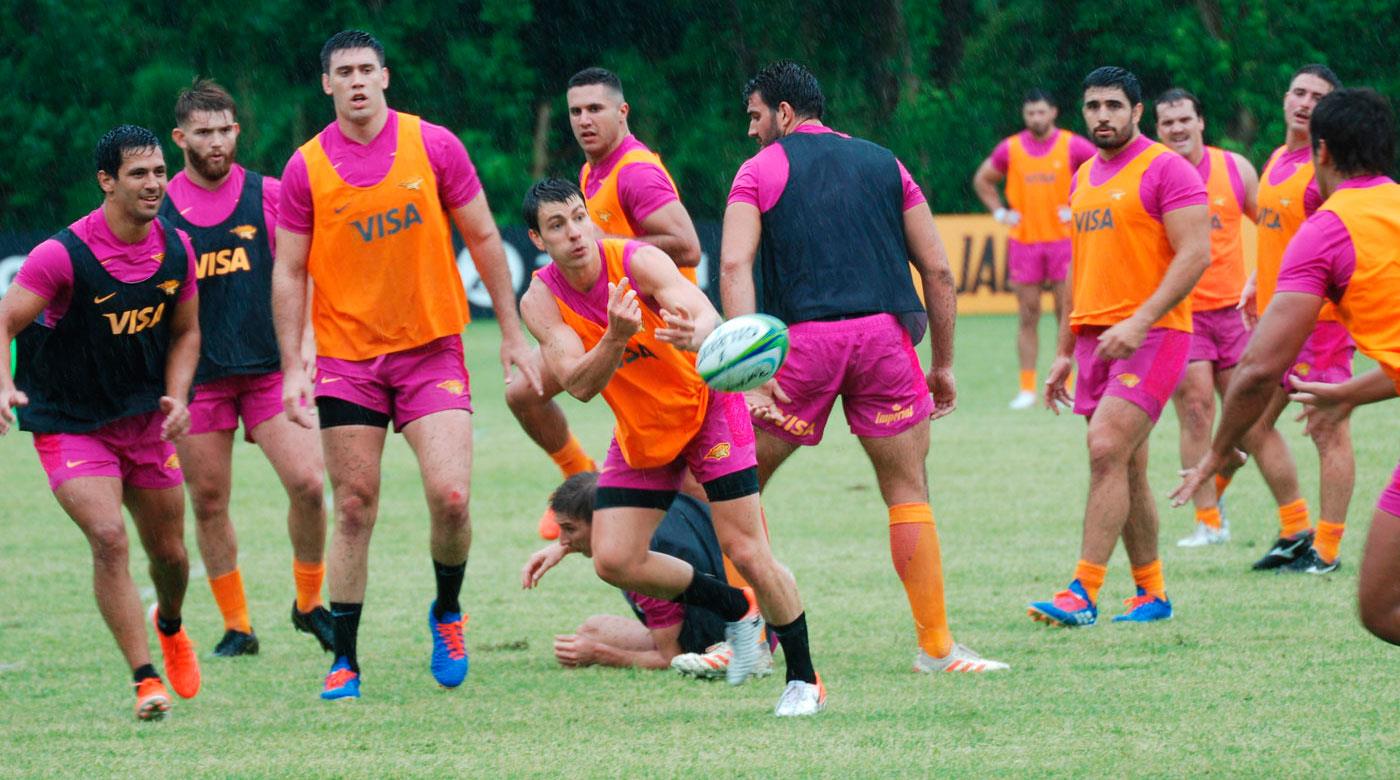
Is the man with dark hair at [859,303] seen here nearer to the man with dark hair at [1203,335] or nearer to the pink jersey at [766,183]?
the pink jersey at [766,183]

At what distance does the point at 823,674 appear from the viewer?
667cm

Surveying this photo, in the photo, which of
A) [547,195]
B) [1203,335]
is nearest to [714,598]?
[547,195]

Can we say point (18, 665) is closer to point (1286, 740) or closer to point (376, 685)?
point (376, 685)

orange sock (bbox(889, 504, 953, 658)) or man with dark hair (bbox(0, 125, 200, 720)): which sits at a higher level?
man with dark hair (bbox(0, 125, 200, 720))

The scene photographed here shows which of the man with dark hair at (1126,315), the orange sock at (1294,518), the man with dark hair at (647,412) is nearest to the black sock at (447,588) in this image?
the man with dark hair at (647,412)

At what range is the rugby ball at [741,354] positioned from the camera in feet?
17.7

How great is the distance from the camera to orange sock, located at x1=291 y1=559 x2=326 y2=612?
24.9 ft

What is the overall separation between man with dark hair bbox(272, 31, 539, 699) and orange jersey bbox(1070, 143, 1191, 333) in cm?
259

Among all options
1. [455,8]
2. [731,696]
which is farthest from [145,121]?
[731,696]

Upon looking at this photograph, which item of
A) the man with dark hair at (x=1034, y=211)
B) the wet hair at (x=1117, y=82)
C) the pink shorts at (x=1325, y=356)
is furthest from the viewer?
the man with dark hair at (x=1034, y=211)

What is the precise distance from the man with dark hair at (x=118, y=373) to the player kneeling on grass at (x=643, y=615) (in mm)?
1443

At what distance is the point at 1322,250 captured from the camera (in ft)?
16.4

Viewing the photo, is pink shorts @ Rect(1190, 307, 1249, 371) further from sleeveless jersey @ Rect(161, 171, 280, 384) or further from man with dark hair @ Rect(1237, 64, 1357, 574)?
sleeveless jersey @ Rect(161, 171, 280, 384)

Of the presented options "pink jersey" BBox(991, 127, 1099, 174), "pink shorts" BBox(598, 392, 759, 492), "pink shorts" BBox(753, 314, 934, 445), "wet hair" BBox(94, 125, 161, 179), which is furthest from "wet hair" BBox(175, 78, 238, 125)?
Result: "pink jersey" BBox(991, 127, 1099, 174)
